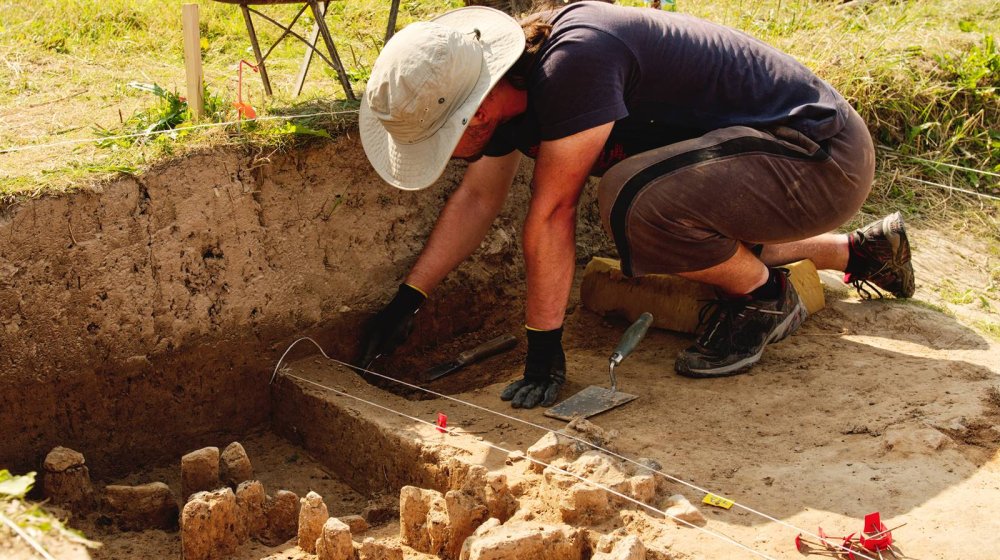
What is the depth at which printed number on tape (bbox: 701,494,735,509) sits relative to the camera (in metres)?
2.91

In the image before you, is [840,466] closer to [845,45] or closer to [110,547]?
[110,547]

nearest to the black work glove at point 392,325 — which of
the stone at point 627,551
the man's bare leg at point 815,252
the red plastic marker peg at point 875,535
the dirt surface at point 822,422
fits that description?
the dirt surface at point 822,422

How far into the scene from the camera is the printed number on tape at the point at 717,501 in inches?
115

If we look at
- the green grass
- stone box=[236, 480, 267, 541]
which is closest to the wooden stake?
the green grass

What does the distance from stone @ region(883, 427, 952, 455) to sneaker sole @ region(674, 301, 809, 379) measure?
0.69 meters

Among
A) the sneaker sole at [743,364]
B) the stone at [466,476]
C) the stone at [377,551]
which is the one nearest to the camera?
the stone at [377,551]

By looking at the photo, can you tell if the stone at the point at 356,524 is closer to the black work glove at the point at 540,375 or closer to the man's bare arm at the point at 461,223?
the black work glove at the point at 540,375

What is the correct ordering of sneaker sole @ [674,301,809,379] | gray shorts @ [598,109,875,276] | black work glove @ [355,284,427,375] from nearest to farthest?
gray shorts @ [598,109,875,276]
sneaker sole @ [674,301,809,379]
black work glove @ [355,284,427,375]

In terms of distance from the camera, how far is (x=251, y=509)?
321cm

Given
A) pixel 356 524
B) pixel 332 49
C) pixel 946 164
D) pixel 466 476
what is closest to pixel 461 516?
pixel 466 476

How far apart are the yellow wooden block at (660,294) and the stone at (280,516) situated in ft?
5.43

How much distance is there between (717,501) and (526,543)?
23.6 inches

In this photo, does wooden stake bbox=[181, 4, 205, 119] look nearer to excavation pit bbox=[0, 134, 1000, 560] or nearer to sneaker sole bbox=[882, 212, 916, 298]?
excavation pit bbox=[0, 134, 1000, 560]

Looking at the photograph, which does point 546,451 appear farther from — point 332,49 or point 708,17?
point 708,17
